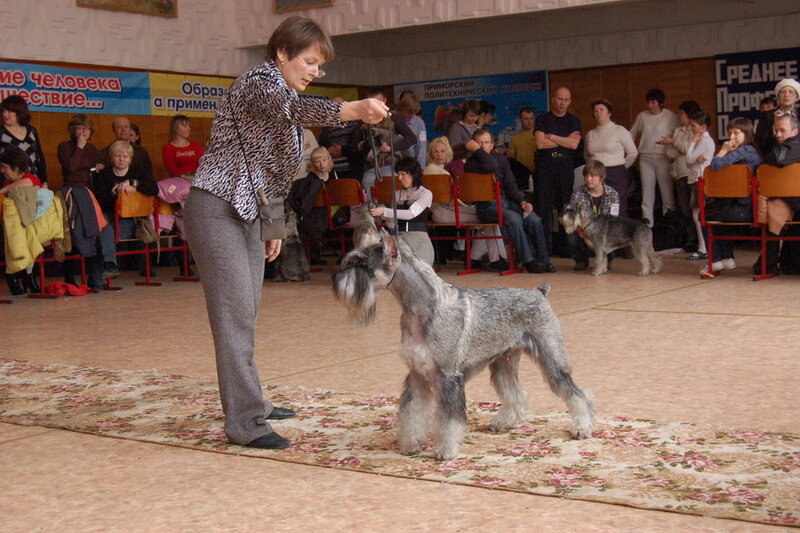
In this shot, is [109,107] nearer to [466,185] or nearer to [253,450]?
[466,185]

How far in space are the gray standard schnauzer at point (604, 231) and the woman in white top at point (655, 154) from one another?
7.62ft

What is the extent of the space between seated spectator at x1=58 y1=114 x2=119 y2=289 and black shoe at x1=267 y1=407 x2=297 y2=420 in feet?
18.9

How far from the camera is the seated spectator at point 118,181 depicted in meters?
9.98

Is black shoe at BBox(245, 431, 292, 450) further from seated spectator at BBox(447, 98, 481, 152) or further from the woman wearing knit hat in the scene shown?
seated spectator at BBox(447, 98, 481, 152)

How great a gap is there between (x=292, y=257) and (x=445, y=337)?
6.56 meters

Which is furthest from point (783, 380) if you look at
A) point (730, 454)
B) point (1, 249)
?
point (1, 249)

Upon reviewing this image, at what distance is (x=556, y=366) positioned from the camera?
3.94 m

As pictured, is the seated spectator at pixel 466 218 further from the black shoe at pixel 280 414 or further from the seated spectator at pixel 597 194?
the black shoe at pixel 280 414

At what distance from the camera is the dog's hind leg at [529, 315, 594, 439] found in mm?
3857

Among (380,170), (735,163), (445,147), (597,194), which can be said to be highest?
(445,147)

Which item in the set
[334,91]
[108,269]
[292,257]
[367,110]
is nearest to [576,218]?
[292,257]

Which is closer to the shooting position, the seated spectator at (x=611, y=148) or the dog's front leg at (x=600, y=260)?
the dog's front leg at (x=600, y=260)

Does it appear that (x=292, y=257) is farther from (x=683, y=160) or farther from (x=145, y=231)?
(x=683, y=160)

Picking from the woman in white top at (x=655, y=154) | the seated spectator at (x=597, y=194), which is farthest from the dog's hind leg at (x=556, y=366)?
the woman in white top at (x=655, y=154)
